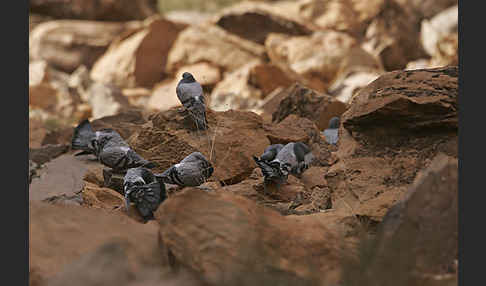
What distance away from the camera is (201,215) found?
10.1ft

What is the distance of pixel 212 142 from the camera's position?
5.87 metres

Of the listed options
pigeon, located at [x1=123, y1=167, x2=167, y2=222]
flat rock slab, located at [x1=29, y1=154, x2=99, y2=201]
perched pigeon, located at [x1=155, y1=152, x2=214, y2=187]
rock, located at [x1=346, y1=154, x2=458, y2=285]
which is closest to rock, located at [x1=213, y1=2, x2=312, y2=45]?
flat rock slab, located at [x1=29, y1=154, x2=99, y2=201]

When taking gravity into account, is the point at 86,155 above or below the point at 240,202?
below

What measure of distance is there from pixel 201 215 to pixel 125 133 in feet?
14.4

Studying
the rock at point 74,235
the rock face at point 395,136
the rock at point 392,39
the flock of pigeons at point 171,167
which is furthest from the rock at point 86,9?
the rock at point 74,235

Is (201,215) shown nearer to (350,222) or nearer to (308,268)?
(308,268)

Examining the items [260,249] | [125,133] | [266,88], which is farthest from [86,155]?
[266,88]

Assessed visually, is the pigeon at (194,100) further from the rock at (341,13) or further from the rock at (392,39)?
the rock at (341,13)

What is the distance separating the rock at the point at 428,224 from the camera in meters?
3.00

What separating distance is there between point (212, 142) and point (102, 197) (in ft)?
4.35

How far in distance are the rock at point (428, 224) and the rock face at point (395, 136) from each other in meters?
0.95

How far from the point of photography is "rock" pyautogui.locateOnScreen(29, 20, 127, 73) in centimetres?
1798

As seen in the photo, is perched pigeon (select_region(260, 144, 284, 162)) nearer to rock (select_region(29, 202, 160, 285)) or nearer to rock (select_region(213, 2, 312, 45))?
rock (select_region(29, 202, 160, 285))

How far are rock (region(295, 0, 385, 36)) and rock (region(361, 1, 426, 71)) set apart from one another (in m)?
0.26
